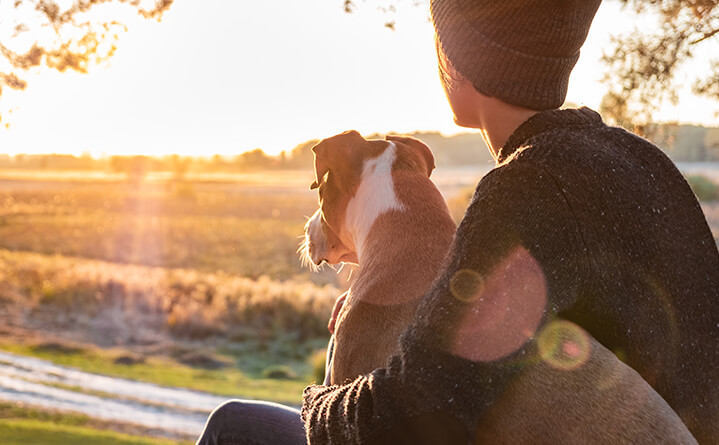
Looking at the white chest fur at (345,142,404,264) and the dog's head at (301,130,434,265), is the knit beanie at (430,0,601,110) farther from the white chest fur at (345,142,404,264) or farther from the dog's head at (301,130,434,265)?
the dog's head at (301,130,434,265)

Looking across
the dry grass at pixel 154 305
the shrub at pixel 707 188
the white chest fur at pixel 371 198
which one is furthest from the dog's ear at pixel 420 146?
the shrub at pixel 707 188

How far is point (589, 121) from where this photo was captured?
180cm

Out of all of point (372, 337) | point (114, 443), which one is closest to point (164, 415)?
point (114, 443)

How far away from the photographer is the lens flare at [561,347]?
1.51 meters

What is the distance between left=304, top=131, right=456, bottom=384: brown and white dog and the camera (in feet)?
7.82

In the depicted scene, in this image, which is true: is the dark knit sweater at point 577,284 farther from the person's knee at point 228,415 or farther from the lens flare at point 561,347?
the person's knee at point 228,415

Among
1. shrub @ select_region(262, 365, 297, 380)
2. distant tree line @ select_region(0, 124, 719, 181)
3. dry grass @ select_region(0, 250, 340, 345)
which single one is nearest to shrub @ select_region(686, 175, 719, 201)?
dry grass @ select_region(0, 250, 340, 345)

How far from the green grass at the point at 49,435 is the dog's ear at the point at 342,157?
6512 millimetres

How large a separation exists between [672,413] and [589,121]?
714 millimetres

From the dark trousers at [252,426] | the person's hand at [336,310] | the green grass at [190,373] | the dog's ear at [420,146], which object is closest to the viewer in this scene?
the dark trousers at [252,426]

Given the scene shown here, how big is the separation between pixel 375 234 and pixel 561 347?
1.37 metres

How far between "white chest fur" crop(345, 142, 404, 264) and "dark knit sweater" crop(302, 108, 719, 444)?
1.19 m

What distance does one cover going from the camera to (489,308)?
1484 millimetres

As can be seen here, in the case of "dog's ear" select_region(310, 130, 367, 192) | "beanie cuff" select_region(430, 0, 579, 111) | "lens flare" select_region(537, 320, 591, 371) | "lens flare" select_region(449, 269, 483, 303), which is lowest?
"lens flare" select_region(537, 320, 591, 371)
